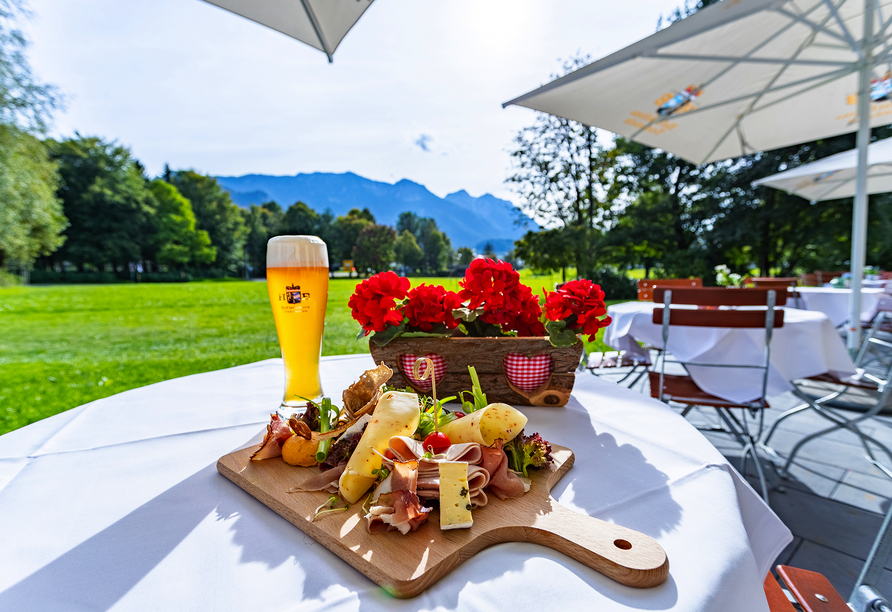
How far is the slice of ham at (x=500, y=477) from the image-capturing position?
51cm

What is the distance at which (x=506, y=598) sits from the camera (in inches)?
14.3

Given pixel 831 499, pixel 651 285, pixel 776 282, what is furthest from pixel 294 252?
pixel 776 282

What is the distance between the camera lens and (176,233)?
32.7 m

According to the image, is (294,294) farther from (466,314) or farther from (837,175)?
(837,175)

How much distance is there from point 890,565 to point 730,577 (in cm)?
216

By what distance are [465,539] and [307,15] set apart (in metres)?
1.84

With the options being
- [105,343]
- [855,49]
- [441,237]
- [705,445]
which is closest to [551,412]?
[705,445]

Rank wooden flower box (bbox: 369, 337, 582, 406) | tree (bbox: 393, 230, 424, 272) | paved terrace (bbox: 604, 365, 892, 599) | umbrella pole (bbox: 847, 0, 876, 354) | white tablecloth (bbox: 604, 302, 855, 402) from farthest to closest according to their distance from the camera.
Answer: tree (bbox: 393, 230, 424, 272) → umbrella pole (bbox: 847, 0, 876, 354) → white tablecloth (bbox: 604, 302, 855, 402) → paved terrace (bbox: 604, 365, 892, 599) → wooden flower box (bbox: 369, 337, 582, 406)

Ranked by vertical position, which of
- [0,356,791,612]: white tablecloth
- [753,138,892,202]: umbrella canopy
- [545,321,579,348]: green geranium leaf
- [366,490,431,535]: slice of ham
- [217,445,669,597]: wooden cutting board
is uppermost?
[753,138,892,202]: umbrella canopy

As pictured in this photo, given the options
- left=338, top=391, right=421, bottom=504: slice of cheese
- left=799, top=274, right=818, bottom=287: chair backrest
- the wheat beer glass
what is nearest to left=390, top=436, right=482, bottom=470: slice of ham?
left=338, top=391, right=421, bottom=504: slice of cheese

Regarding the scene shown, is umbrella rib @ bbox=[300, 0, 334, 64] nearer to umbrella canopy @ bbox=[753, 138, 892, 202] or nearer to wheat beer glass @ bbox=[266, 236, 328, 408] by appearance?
wheat beer glass @ bbox=[266, 236, 328, 408]

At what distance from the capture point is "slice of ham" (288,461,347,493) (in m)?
0.53

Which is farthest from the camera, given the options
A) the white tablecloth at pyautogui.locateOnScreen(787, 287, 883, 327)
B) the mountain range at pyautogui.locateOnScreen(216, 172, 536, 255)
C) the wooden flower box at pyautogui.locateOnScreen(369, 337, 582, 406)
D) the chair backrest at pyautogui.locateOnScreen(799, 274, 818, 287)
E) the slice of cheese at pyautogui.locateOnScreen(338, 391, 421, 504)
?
the mountain range at pyautogui.locateOnScreen(216, 172, 536, 255)

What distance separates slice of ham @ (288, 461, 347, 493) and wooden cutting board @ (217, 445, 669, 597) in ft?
0.03
